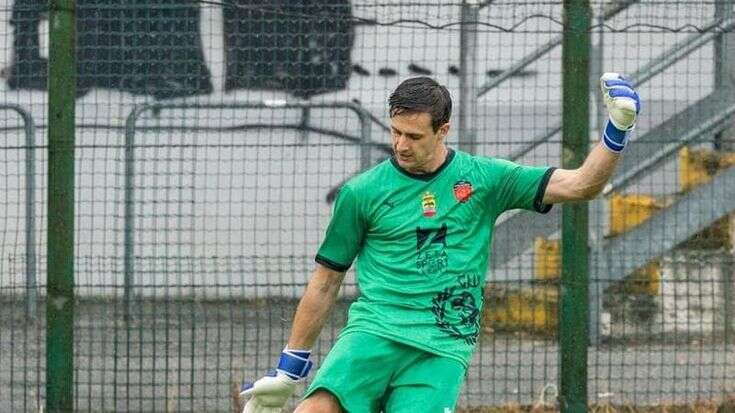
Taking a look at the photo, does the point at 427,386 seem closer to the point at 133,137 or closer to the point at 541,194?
the point at 541,194

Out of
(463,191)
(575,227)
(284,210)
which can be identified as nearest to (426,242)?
(463,191)

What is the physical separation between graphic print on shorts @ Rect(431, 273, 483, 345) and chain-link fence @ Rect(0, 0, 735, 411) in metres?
2.51

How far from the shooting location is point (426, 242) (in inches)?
248

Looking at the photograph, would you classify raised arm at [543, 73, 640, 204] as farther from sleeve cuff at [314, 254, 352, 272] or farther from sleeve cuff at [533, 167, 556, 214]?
sleeve cuff at [314, 254, 352, 272]

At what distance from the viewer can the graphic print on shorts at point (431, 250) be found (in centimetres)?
627

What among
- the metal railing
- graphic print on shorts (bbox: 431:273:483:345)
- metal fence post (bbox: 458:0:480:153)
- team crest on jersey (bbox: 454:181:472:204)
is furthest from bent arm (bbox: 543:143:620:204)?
the metal railing

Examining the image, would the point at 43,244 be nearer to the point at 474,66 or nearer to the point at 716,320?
the point at 474,66

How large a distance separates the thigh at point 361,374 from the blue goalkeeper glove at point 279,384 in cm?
25

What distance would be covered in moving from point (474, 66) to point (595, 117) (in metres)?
1.02

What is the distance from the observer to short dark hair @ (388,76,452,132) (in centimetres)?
620

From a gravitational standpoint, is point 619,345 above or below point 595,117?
below

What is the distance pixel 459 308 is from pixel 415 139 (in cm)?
68

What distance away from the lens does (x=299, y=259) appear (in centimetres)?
1044

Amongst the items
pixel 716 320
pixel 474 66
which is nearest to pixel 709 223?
pixel 716 320
